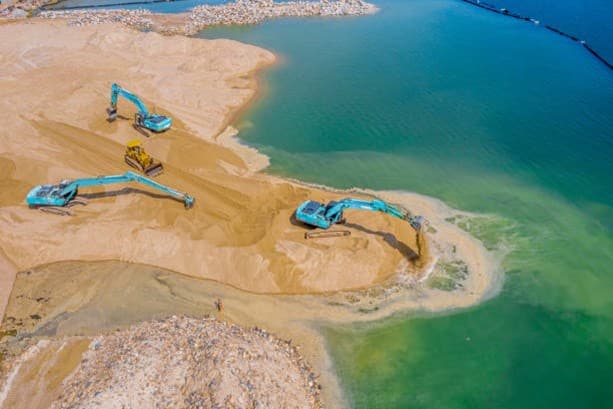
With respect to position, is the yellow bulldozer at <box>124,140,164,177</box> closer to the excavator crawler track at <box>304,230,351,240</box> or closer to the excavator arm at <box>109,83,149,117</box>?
the excavator arm at <box>109,83,149,117</box>

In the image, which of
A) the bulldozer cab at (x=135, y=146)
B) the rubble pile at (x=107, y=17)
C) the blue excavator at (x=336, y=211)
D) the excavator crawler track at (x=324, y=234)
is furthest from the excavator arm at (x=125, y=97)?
the rubble pile at (x=107, y=17)

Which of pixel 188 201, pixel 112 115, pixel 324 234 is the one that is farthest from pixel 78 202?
pixel 324 234

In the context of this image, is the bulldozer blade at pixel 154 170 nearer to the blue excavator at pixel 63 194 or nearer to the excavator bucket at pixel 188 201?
the blue excavator at pixel 63 194

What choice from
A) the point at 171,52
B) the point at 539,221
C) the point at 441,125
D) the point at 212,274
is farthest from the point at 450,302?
the point at 171,52

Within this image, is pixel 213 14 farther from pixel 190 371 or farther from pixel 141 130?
pixel 190 371

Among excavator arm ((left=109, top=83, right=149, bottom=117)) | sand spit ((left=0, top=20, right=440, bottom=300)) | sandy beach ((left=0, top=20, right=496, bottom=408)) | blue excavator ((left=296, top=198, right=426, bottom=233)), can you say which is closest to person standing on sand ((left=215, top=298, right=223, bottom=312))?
sandy beach ((left=0, top=20, right=496, bottom=408))

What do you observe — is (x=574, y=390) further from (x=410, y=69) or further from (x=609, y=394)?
(x=410, y=69)
